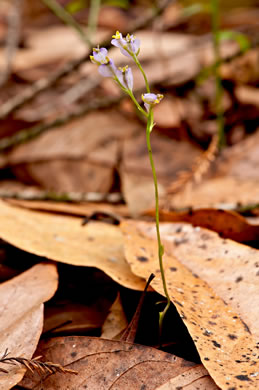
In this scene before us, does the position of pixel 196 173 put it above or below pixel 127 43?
below

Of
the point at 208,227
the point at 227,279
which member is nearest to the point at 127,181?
the point at 208,227

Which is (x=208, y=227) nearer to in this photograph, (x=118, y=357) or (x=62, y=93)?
(x=118, y=357)

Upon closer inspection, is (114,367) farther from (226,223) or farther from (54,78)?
(54,78)

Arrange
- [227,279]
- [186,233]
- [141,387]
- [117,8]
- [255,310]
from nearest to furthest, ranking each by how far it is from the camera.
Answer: [141,387]
[255,310]
[227,279]
[186,233]
[117,8]

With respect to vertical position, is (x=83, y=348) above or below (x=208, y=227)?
below

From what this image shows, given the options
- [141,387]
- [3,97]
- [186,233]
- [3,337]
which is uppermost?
[3,97]

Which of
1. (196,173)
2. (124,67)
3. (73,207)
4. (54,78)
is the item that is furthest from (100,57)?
(54,78)

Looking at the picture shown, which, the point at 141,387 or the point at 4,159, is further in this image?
the point at 4,159
